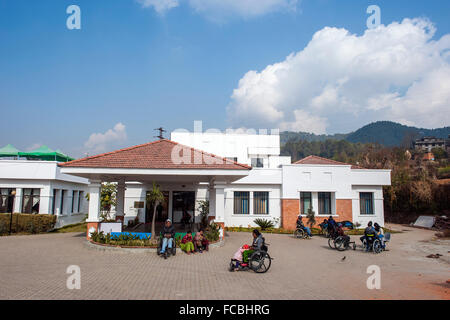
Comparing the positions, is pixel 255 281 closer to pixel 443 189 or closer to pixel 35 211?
pixel 35 211

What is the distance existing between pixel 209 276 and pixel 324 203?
1709 centimetres

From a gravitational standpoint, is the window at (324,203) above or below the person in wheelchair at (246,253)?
above

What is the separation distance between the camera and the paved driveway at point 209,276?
693 cm

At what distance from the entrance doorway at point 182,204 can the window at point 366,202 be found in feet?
45.1

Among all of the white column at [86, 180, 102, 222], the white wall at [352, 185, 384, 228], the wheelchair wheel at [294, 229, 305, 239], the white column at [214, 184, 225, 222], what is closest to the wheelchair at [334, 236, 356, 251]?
the wheelchair wheel at [294, 229, 305, 239]

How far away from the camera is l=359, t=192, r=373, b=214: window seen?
963 inches

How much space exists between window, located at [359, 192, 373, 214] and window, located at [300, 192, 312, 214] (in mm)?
4645

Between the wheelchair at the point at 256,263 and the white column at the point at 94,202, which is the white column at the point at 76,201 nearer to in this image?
the white column at the point at 94,202

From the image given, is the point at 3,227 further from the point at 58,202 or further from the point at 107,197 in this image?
the point at 107,197

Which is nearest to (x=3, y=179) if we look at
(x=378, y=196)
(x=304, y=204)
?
(x=304, y=204)

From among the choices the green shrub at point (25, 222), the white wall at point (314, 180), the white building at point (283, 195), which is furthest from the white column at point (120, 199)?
the white wall at point (314, 180)

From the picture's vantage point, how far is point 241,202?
76.2 ft

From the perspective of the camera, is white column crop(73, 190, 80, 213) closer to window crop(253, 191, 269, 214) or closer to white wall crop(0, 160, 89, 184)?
white wall crop(0, 160, 89, 184)

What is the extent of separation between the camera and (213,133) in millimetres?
32312
